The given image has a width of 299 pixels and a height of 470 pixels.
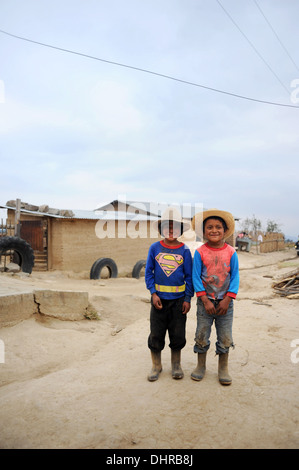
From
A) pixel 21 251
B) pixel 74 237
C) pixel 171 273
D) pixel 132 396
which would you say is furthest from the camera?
pixel 74 237

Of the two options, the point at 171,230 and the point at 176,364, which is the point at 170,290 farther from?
the point at 176,364

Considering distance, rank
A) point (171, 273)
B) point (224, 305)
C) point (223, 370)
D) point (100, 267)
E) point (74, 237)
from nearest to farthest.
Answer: point (224, 305) → point (223, 370) → point (171, 273) → point (100, 267) → point (74, 237)

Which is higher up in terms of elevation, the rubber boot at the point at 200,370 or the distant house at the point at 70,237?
the distant house at the point at 70,237

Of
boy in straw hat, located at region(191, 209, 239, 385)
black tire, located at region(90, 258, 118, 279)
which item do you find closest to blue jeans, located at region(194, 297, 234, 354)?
boy in straw hat, located at region(191, 209, 239, 385)

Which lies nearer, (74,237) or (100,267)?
(100,267)

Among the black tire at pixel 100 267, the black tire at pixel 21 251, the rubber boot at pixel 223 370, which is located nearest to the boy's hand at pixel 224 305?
the rubber boot at pixel 223 370

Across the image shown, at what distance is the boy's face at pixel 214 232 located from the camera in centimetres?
275

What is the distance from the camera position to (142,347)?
3945 mm

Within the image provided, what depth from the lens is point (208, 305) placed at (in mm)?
2646

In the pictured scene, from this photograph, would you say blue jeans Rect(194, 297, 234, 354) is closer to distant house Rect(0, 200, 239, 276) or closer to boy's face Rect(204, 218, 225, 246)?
boy's face Rect(204, 218, 225, 246)

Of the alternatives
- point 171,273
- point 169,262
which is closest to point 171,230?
point 169,262

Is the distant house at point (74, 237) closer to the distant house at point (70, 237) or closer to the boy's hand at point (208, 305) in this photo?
the distant house at point (70, 237)

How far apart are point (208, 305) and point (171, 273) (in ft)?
1.46
